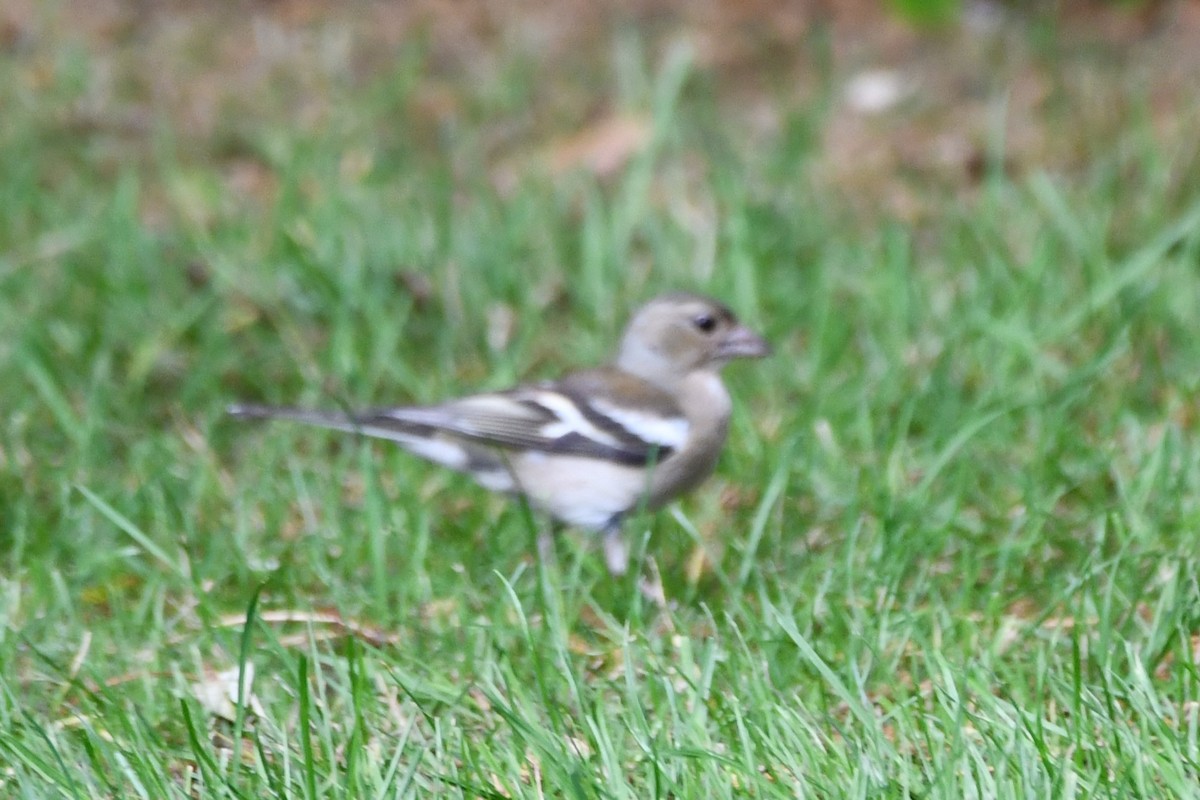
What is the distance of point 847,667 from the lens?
12.3ft

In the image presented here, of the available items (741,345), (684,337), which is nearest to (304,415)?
(684,337)

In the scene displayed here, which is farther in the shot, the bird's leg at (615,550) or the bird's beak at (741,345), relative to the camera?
the bird's beak at (741,345)

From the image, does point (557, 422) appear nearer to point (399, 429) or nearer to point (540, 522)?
point (540, 522)

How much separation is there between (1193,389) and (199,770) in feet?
10.2

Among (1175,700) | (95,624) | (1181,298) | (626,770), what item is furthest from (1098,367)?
(95,624)

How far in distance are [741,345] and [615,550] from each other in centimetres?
84

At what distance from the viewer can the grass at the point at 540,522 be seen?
3.46 metres

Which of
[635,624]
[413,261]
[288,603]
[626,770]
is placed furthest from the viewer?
[413,261]

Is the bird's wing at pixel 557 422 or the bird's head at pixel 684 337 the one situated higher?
the bird's head at pixel 684 337

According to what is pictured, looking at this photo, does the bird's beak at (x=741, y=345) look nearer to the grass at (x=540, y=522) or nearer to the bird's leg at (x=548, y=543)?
the grass at (x=540, y=522)

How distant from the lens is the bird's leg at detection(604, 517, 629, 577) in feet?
14.9

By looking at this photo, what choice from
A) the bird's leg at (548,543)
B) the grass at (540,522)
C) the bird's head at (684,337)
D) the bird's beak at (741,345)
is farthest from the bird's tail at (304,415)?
the bird's beak at (741,345)

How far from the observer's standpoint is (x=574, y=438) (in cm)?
495

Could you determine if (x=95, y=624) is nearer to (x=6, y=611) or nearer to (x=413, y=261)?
(x=6, y=611)
